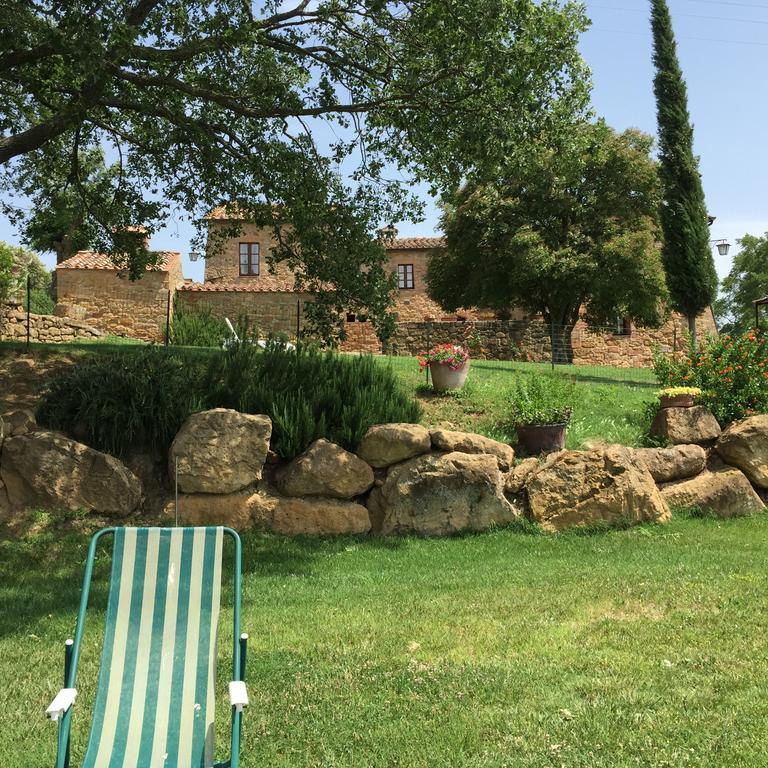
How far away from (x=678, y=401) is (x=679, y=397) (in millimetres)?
84

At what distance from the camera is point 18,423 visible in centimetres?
845

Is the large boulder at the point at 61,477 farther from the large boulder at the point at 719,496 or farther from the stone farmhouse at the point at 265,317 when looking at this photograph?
the stone farmhouse at the point at 265,317

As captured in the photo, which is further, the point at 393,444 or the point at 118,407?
the point at 393,444

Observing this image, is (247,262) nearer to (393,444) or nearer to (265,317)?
(265,317)

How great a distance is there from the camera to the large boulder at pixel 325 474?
8.52 meters

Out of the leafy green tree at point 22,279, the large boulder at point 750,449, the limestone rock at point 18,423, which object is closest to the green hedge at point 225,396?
the limestone rock at point 18,423

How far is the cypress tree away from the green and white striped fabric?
19067mm

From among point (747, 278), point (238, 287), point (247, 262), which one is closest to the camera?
point (238, 287)

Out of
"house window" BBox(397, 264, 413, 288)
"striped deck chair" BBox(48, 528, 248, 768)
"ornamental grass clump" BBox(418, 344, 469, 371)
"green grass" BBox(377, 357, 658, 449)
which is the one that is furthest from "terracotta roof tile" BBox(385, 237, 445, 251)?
"striped deck chair" BBox(48, 528, 248, 768)

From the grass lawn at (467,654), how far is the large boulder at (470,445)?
1.46 meters

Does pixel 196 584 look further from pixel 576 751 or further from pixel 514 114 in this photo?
pixel 514 114

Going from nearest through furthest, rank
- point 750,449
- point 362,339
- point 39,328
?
1. point 750,449
2. point 39,328
3. point 362,339

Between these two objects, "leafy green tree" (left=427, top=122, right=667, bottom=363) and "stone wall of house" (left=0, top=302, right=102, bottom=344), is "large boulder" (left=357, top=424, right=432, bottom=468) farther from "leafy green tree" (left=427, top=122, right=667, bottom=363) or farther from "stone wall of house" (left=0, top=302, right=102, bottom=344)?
"leafy green tree" (left=427, top=122, right=667, bottom=363)

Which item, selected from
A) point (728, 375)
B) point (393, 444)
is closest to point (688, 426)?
point (728, 375)
